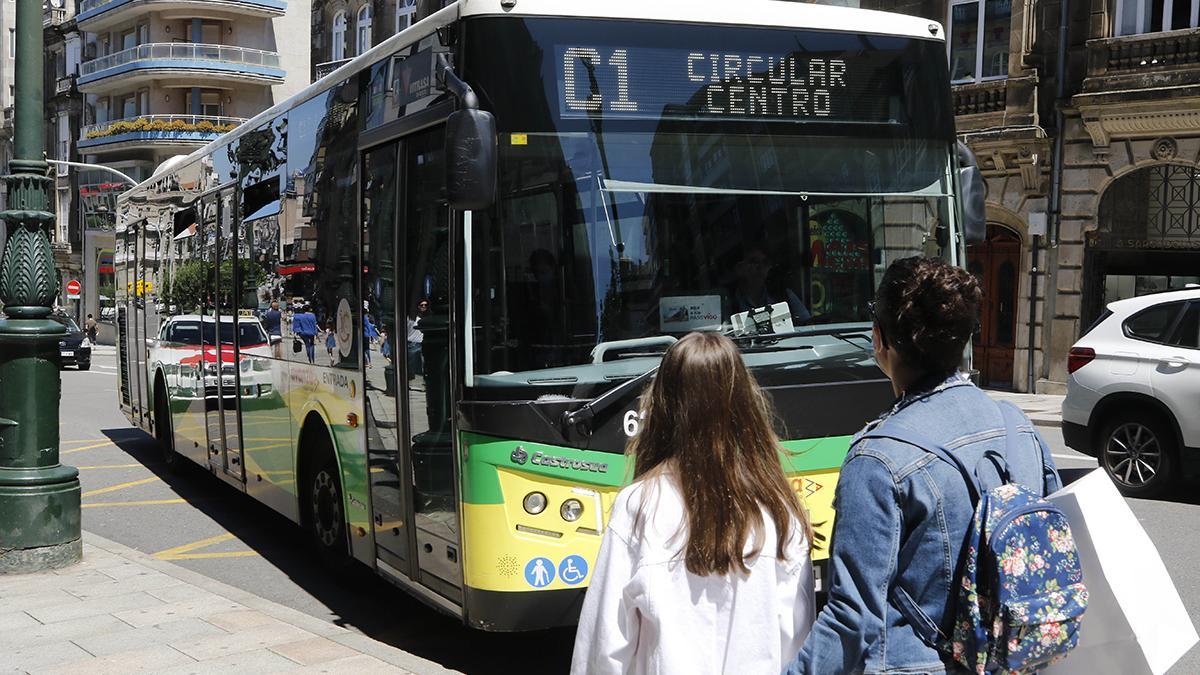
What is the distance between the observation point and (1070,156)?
22375mm

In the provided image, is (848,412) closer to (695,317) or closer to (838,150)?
(695,317)

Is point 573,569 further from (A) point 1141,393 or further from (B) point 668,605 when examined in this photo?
(A) point 1141,393

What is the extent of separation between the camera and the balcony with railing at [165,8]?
56438mm

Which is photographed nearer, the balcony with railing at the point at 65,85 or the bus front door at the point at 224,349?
the bus front door at the point at 224,349

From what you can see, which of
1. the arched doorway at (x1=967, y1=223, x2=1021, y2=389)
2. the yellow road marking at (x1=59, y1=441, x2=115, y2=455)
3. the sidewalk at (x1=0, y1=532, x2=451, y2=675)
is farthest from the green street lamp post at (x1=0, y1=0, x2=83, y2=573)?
the arched doorway at (x1=967, y1=223, x2=1021, y2=389)

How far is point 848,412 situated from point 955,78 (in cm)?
2025

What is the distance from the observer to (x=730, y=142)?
228 inches

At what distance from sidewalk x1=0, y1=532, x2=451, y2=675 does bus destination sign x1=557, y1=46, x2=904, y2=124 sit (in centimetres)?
266

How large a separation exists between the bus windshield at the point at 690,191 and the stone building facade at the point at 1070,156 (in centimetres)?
1642

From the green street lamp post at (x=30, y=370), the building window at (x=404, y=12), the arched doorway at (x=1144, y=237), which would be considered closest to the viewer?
the green street lamp post at (x=30, y=370)

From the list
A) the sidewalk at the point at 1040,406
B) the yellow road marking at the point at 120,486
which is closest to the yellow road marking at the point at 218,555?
the yellow road marking at the point at 120,486

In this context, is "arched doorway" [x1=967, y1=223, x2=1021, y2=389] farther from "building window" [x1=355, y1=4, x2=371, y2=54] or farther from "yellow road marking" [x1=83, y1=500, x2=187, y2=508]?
"building window" [x1=355, y1=4, x2=371, y2=54]

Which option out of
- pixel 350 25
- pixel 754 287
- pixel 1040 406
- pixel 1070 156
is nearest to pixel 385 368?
pixel 754 287

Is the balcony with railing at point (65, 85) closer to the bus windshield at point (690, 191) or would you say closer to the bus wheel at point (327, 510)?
the bus wheel at point (327, 510)
